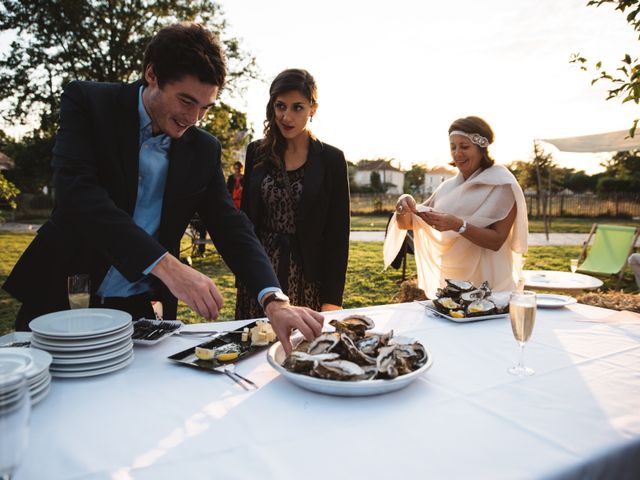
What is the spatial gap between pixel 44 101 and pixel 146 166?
57.7ft

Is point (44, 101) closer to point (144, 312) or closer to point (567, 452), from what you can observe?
point (144, 312)

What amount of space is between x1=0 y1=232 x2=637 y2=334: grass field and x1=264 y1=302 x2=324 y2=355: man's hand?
4.33 m

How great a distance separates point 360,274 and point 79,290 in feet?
22.7

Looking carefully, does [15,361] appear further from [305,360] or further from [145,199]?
[145,199]

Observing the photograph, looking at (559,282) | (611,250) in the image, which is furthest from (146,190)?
(611,250)

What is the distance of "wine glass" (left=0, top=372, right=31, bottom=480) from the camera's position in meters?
0.66

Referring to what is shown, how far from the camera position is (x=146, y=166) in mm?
2051

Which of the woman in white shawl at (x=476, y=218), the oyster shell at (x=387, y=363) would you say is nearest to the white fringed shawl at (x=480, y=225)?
the woman in white shawl at (x=476, y=218)

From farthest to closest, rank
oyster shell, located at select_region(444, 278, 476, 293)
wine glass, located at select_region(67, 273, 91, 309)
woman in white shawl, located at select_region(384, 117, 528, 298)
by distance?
→ woman in white shawl, located at select_region(384, 117, 528, 298) < oyster shell, located at select_region(444, 278, 476, 293) < wine glass, located at select_region(67, 273, 91, 309)

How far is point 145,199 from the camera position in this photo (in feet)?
6.84

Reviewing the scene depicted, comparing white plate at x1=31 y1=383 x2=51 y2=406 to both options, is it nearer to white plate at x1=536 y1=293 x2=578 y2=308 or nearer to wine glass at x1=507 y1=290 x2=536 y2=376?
wine glass at x1=507 y1=290 x2=536 y2=376

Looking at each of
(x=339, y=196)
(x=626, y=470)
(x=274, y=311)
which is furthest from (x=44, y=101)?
(x=626, y=470)

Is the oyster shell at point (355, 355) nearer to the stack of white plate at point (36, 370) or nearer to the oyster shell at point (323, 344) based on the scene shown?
the oyster shell at point (323, 344)

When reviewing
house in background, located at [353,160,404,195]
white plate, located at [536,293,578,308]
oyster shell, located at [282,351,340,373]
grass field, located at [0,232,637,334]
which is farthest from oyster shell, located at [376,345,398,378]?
house in background, located at [353,160,404,195]
